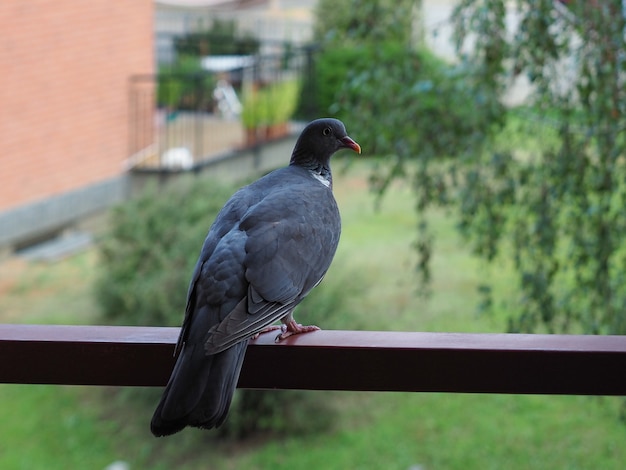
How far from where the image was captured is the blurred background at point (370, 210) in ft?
11.1

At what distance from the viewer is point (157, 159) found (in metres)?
10.5

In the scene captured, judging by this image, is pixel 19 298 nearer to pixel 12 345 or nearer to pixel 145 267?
pixel 145 267

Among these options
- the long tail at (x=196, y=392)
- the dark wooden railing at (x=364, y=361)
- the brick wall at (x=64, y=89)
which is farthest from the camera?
the brick wall at (x=64, y=89)

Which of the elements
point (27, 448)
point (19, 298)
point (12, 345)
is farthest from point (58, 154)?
point (12, 345)

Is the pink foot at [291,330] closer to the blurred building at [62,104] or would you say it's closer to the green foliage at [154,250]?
the green foliage at [154,250]

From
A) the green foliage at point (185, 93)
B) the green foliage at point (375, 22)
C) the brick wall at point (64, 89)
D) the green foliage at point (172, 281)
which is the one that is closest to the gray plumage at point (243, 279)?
the green foliage at point (375, 22)

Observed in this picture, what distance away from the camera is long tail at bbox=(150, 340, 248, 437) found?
4.92 feet

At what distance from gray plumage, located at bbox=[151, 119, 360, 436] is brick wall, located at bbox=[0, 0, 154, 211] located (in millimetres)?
6564

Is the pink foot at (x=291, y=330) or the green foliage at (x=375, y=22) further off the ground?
the green foliage at (x=375, y=22)

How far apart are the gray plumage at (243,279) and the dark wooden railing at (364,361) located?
0.10 meters

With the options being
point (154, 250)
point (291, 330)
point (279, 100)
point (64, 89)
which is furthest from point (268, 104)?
point (291, 330)

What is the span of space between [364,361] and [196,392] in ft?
1.10

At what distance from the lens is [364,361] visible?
1696 millimetres

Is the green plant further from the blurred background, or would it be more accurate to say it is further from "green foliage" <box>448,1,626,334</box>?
"green foliage" <box>448,1,626,334</box>
